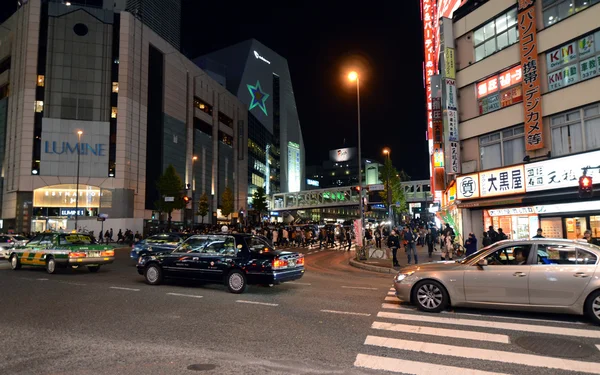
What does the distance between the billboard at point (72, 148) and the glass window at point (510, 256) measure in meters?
51.5

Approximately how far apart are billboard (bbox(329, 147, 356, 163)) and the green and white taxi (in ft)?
486

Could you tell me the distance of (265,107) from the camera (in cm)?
10219

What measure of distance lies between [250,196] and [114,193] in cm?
3994

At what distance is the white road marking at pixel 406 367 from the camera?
4.89m

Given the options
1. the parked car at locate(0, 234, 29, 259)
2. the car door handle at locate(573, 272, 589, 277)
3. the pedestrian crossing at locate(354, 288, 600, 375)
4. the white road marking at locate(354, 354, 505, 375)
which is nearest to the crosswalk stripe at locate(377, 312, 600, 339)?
the pedestrian crossing at locate(354, 288, 600, 375)

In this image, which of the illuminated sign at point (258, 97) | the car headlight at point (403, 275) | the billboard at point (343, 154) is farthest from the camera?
the billboard at point (343, 154)

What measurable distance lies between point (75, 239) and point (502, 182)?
1913cm

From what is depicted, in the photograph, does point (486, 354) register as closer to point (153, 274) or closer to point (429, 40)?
point (153, 274)

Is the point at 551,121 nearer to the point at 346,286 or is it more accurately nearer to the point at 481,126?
the point at 481,126

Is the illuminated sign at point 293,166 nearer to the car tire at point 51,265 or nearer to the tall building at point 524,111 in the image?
the tall building at point 524,111

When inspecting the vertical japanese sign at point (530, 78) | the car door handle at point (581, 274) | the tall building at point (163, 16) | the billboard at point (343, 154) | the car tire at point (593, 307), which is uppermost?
the tall building at point (163, 16)

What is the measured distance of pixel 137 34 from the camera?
55188mm

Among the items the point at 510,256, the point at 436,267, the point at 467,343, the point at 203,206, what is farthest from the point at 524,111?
the point at 203,206

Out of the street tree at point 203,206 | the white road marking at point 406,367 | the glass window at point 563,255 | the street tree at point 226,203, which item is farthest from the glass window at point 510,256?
the street tree at point 226,203
